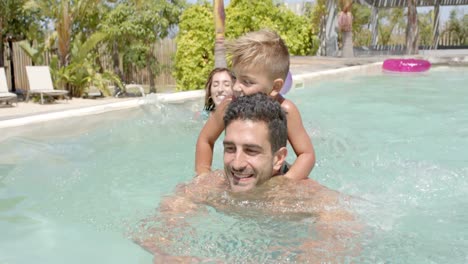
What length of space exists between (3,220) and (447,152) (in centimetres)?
423

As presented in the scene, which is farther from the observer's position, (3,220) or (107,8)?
(107,8)

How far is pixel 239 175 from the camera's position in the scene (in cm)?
265

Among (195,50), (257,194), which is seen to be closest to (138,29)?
(195,50)

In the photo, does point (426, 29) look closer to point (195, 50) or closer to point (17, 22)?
point (195, 50)

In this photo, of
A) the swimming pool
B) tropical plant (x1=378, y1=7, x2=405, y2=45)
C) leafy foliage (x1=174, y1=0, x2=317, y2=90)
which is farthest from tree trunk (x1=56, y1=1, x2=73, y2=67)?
tropical plant (x1=378, y1=7, x2=405, y2=45)

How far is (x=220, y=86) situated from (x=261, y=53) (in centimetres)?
243

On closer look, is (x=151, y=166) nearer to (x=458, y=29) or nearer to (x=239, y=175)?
(x=239, y=175)

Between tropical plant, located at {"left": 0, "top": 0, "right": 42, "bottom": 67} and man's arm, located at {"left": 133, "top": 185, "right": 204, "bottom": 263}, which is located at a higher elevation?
tropical plant, located at {"left": 0, "top": 0, "right": 42, "bottom": 67}

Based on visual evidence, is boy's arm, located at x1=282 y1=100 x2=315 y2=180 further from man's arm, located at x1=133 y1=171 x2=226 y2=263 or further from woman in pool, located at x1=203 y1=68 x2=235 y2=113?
woman in pool, located at x1=203 y1=68 x2=235 y2=113

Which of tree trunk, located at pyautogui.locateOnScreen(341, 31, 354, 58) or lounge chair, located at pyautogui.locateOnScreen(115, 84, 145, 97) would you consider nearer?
lounge chair, located at pyautogui.locateOnScreen(115, 84, 145, 97)

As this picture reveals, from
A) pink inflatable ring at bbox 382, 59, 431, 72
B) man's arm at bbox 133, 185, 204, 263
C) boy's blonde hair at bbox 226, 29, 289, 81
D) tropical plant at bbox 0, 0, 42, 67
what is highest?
tropical plant at bbox 0, 0, 42, 67

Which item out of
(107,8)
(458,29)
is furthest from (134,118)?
(458,29)

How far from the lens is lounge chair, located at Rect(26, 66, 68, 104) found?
1117 cm

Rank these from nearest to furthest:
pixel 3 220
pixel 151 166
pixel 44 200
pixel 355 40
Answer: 1. pixel 3 220
2. pixel 44 200
3. pixel 151 166
4. pixel 355 40
